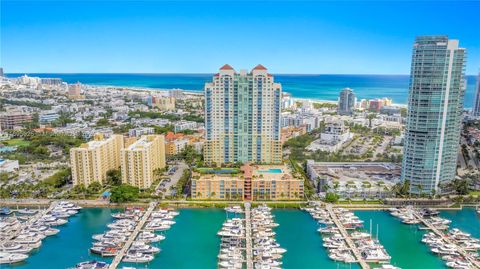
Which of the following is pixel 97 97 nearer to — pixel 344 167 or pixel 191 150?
pixel 191 150

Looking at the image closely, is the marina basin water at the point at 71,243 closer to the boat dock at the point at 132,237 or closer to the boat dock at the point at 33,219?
the boat dock at the point at 132,237

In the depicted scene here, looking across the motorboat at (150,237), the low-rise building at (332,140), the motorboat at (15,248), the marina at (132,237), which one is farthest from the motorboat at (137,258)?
the low-rise building at (332,140)

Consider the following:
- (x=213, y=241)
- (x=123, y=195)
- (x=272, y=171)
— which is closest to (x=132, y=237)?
(x=213, y=241)

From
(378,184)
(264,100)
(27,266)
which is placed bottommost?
(27,266)

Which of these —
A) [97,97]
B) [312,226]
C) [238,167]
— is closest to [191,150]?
[238,167]

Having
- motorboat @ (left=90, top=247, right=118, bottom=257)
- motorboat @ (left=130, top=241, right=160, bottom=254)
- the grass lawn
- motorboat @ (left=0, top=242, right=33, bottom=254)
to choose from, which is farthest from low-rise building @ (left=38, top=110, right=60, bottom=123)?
motorboat @ (left=130, top=241, right=160, bottom=254)

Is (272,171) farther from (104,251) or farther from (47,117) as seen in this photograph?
(47,117)
